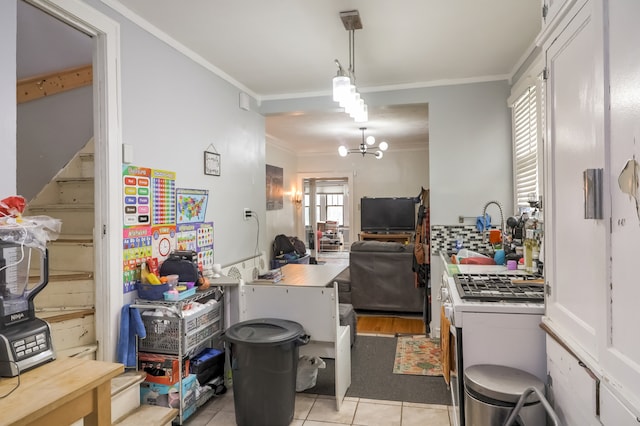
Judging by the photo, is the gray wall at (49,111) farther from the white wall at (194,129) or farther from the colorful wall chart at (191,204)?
the colorful wall chart at (191,204)

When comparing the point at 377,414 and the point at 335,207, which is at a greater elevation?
the point at 335,207

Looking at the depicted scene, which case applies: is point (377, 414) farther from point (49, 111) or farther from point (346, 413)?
point (49, 111)

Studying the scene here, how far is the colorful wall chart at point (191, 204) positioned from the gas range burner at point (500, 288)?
2.06m

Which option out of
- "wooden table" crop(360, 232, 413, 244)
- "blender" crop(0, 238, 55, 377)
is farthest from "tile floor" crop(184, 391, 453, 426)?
"wooden table" crop(360, 232, 413, 244)

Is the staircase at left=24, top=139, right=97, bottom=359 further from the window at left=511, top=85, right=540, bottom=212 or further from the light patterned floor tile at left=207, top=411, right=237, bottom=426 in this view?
the window at left=511, top=85, right=540, bottom=212

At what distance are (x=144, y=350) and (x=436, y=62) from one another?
3.21m

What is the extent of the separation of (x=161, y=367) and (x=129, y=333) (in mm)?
288

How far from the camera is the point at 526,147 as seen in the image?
3.42 meters

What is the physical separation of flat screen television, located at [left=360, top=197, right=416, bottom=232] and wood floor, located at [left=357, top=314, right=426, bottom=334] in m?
4.04

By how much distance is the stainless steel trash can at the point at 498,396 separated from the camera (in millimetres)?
1621

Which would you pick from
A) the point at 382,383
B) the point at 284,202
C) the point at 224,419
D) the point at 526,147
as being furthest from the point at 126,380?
the point at 284,202

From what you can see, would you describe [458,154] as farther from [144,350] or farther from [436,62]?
[144,350]

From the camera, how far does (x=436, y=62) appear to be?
3525 millimetres

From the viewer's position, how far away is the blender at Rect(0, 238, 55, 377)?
1232 mm
